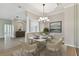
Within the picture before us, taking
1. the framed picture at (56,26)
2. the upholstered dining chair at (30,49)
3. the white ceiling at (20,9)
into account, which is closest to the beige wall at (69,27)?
the framed picture at (56,26)

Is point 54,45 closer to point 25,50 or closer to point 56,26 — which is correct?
point 56,26

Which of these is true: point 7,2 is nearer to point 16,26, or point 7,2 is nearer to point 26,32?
point 16,26

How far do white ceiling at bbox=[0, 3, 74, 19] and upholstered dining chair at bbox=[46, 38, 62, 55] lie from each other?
2.25ft

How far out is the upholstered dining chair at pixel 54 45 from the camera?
1.82 meters

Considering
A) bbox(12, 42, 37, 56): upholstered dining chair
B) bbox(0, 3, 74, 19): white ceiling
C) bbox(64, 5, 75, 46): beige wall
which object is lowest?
bbox(12, 42, 37, 56): upholstered dining chair

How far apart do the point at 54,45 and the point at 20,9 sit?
43.8 inches

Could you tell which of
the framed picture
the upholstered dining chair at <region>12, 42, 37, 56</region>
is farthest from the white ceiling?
the upholstered dining chair at <region>12, 42, 37, 56</region>

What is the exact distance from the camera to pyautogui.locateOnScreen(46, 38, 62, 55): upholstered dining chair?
5.96 ft

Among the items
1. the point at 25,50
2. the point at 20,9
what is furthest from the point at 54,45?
the point at 20,9

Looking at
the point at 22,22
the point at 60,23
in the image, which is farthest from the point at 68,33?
the point at 22,22

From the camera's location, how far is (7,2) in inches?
61.7

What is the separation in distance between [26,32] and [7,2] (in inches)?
27.6

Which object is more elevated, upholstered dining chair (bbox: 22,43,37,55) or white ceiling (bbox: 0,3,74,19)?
white ceiling (bbox: 0,3,74,19)

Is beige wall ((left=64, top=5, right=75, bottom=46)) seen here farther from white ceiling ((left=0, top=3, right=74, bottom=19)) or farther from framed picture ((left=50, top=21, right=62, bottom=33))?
white ceiling ((left=0, top=3, right=74, bottom=19))
